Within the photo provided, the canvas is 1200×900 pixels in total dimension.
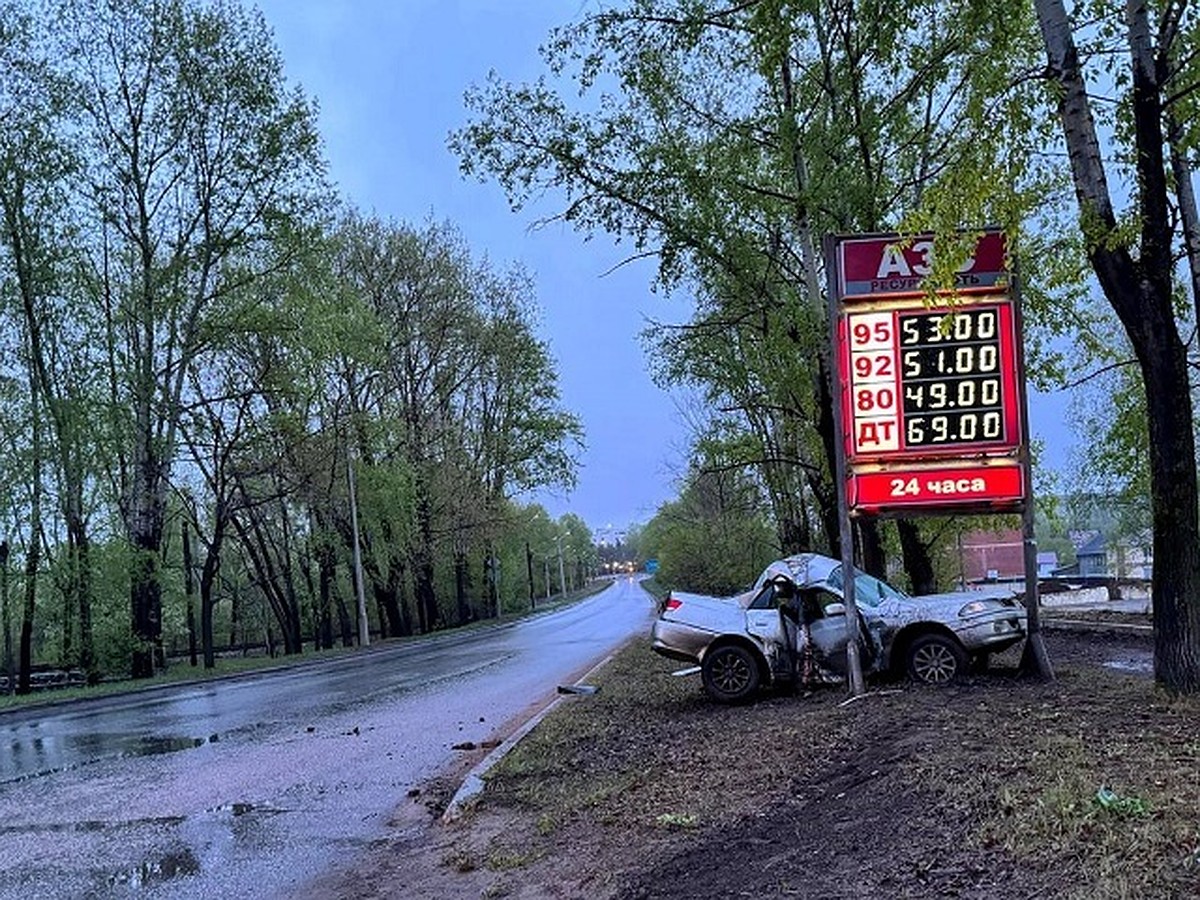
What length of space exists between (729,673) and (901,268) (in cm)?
485

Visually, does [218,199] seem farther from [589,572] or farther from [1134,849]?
[589,572]

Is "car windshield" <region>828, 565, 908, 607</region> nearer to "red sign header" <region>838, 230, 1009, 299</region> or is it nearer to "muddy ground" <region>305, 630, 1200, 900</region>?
"muddy ground" <region>305, 630, 1200, 900</region>

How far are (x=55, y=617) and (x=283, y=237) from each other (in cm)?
1321

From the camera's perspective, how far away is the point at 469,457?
49750 mm

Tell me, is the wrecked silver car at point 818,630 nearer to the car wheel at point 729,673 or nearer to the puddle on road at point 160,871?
the car wheel at point 729,673

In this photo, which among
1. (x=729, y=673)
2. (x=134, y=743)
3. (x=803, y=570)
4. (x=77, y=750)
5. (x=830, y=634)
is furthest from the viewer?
(x=134, y=743)

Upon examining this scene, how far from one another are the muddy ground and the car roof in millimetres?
1881

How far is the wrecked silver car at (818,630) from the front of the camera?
10930 mm

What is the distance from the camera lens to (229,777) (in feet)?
33.4

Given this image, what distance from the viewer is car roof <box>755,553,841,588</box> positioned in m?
11.9

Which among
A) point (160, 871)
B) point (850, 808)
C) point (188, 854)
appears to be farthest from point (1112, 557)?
point (160, 871)

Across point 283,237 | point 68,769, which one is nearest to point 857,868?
point 68,769

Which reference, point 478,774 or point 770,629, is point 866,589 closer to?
point 770,629

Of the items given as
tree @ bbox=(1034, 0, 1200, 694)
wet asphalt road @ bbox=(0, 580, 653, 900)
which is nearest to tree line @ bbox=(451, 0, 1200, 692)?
tree @ bbox=(1034, 0, 1200, 694)
